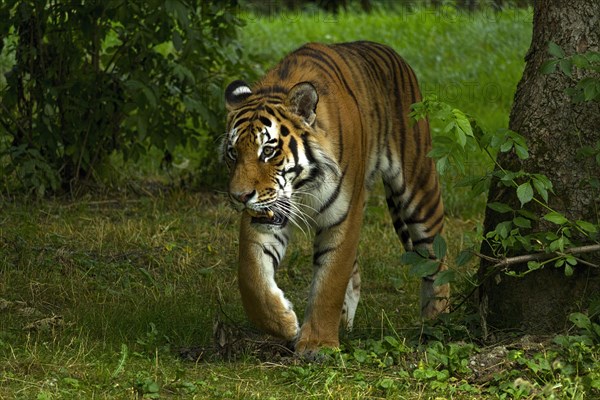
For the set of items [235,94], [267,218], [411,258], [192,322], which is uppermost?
[235,94]

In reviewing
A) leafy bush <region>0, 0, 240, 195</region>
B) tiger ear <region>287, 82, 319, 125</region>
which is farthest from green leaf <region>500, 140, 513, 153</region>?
leafy bush <region>0, 0, 240, 195</region>

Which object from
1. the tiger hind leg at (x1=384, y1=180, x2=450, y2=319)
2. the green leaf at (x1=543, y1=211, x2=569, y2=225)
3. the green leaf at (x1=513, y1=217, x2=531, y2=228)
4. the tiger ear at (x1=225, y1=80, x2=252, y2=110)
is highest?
the tiger ear at (x1=225, y1=80, x2=252, y2=110)

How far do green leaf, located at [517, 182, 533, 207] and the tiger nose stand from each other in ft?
3.45

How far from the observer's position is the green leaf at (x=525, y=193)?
422 centimetres

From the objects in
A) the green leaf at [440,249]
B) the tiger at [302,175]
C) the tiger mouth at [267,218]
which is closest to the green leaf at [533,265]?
the green leaf at [440,249]

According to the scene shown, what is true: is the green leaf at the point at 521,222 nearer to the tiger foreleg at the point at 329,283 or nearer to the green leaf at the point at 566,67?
the green leaf at the point at 566,67

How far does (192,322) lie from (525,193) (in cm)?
181

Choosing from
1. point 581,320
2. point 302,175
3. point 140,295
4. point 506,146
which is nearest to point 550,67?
point 506,146

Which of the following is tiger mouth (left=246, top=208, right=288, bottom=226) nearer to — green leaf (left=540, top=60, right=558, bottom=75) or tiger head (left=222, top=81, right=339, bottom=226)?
tiger head (left=222, top=81, right=339, bottom=226)

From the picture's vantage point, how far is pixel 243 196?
4.48m

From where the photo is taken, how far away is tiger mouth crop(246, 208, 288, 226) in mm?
4641

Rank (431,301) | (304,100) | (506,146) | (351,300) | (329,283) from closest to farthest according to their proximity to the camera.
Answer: (506,146)
(304,100)
(329,283)
(431,301)
(351,300)

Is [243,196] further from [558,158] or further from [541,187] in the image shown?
[558,158]

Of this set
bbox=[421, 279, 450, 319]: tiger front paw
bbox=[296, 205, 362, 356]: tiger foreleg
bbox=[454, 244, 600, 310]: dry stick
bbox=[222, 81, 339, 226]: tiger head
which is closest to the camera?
bbox=[454, 244, 600, 310]: dry stick
